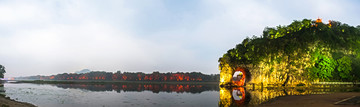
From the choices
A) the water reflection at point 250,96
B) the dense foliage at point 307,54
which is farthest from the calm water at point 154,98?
the dense foliage at point 307,54

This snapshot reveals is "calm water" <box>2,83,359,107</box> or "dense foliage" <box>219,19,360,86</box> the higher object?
"dense foliage" <box>219,19,360,86</box>

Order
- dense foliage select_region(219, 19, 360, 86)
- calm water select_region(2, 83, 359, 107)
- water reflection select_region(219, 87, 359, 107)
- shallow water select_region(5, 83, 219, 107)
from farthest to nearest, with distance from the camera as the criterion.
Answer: dense foliage select_region(219, 19, 360, 86) < shallow water select_region(5, 83, 219, 107) < calm water select_region(2, 83, 359, 107) < water reflection select_region(219, 87, 359, 107)

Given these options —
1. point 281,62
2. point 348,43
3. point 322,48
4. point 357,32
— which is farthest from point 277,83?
point 357,32

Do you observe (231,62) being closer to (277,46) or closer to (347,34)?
(277,46)

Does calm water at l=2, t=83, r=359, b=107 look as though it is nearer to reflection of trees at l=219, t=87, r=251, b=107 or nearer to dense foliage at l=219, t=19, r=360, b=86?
reflection of trees at l=219, t=87, r=251, b=107

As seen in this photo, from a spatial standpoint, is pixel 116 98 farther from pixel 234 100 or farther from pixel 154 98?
pixel 234 100

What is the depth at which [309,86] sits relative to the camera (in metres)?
42.4

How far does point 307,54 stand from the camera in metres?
43.0

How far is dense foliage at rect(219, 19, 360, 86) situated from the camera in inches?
1644

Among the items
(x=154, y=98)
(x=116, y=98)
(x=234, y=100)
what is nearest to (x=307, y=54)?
(x=234, y=100)

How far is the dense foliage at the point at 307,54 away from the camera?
41750 mm

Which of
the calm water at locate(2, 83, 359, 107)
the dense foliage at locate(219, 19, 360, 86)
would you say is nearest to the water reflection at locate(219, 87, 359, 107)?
the calm water at locate(2, 83, 359, 107)

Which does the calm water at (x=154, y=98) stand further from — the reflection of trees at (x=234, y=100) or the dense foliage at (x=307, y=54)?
the dense foliage at (x=307, y=54)

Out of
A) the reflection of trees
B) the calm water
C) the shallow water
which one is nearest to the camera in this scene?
the reflection of trees
